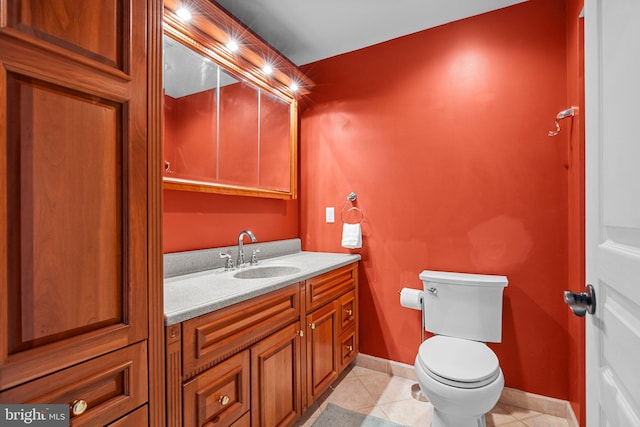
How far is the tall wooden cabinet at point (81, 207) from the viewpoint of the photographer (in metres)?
0.65

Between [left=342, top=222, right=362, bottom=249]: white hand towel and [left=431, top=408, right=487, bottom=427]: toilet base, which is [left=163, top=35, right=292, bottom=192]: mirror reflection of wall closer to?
[left=342, top=222, right=362, bottom=249]: white hand towel

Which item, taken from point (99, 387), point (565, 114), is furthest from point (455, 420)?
point (565, 114)

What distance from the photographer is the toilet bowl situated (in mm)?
1274

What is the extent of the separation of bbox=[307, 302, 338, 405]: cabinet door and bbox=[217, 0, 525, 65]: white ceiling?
1.85 m

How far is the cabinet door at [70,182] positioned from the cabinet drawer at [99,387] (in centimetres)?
3

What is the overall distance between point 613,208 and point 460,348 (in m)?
1.15

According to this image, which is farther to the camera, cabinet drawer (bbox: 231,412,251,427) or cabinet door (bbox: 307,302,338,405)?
cabinet door (bbox: 307,302,338,405)

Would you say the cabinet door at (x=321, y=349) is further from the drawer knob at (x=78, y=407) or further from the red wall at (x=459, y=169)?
the drawer knob at (x=78, y=407)

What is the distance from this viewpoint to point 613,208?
0.65 m

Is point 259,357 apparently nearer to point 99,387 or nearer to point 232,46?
point 99,387

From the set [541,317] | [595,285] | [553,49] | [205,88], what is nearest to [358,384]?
[541,317]

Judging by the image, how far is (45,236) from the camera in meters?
0.69

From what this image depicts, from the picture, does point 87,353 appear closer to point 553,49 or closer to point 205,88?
point 205,88

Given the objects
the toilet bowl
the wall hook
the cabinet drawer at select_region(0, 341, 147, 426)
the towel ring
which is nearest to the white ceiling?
the wall hook
